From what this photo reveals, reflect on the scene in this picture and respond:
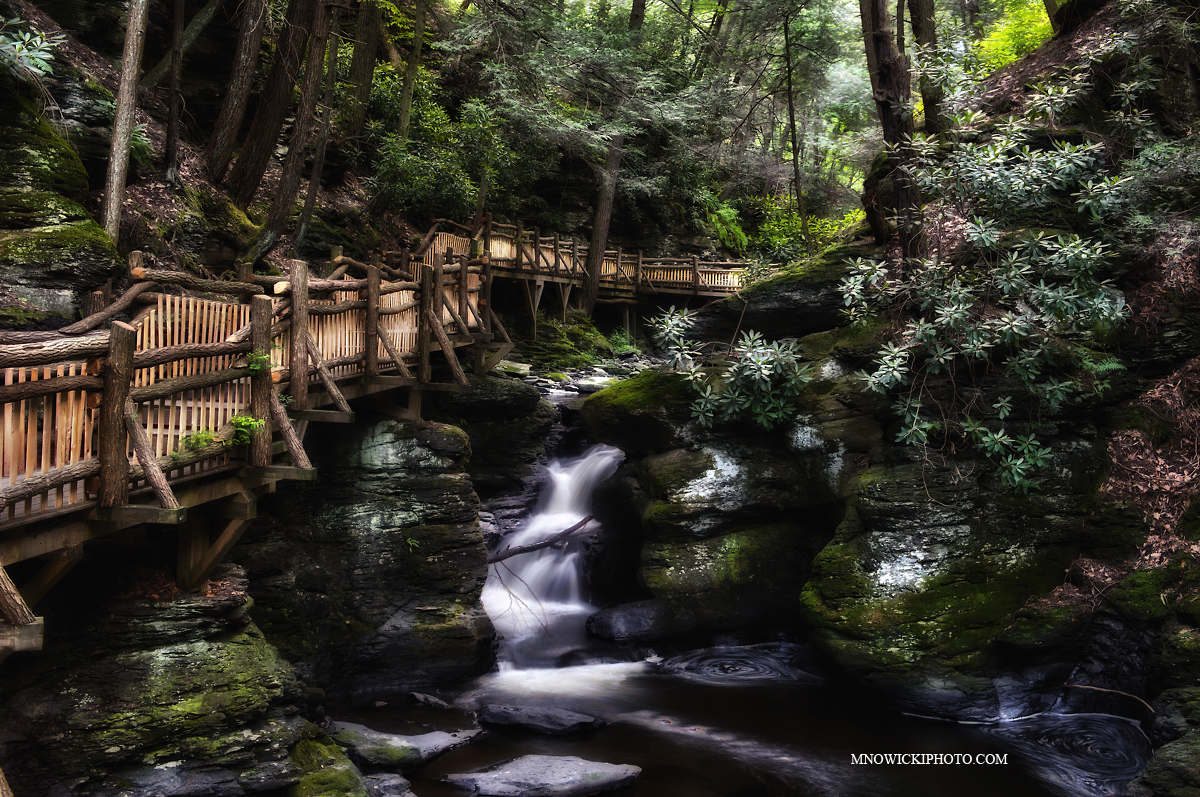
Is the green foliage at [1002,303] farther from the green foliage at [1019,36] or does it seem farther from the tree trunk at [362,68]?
the tree trunk at [362,68]

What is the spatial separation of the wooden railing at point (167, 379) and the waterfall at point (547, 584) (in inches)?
173

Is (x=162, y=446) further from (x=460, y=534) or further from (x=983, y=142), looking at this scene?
(x=983, y=142)

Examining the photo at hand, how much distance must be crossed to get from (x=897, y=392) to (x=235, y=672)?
8.80 meters

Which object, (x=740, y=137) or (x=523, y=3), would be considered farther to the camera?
(x=740, y=137)

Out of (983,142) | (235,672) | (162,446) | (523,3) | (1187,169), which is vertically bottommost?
(235,672)

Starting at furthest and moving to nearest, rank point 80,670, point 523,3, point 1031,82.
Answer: point 523,3 → point 1031,82 → point 80,670

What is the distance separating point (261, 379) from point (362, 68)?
13.6 m

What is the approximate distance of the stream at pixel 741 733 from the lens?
812cm

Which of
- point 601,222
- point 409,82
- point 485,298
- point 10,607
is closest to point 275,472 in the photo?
point 10,607

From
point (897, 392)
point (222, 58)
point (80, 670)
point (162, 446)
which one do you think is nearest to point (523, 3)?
point (222, 58)

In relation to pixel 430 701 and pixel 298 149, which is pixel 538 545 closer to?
pixel 430 701

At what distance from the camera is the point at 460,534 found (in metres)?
11.0

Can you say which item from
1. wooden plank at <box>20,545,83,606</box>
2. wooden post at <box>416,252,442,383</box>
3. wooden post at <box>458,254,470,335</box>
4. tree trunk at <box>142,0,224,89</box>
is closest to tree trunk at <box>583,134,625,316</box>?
wooden post at <box>458,254,470,335</box>

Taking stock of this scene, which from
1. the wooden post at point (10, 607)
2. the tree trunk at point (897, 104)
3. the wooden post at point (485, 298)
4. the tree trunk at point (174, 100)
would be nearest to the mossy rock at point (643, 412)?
the wooden post at point (485, 298)
